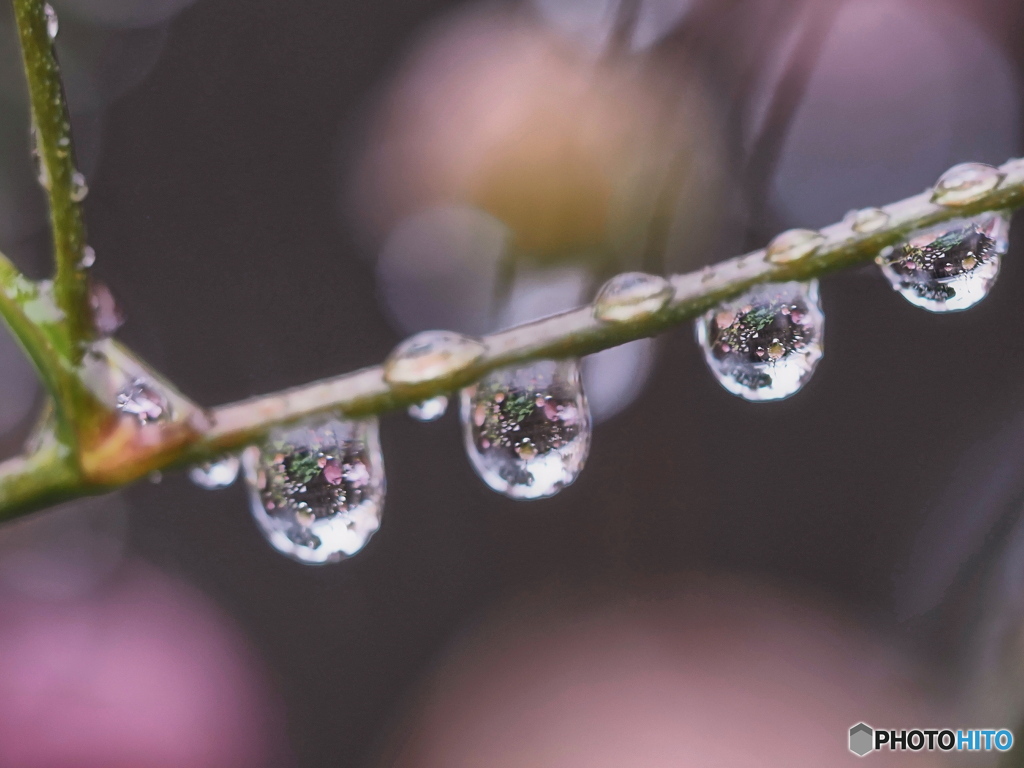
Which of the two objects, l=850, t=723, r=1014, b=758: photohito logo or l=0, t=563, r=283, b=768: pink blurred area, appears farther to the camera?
l=0, t=563, r=283, b=768: pink blurred area

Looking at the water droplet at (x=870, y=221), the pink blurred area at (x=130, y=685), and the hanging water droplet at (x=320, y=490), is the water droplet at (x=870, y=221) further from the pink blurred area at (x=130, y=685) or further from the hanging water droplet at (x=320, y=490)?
the pink blurred area at (x=130, y=685)

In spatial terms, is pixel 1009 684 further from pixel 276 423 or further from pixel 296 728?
pixel 296 728

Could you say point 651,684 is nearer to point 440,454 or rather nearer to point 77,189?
point 440,454

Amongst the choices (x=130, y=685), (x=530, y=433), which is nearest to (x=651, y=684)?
(x=130, y=685)

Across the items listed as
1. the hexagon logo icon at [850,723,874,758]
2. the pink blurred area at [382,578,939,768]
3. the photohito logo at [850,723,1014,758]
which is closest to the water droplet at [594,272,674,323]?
the photohito logo at [850,723,1014,758]

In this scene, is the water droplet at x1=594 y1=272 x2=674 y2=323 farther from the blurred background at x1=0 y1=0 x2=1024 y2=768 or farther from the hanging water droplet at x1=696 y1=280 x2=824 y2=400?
the blurred background at x1=0 y1=0 x2=1024 y2=768

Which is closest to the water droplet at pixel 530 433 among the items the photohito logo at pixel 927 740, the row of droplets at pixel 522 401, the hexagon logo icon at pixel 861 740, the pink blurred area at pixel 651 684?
the row of droplets at pixel 522 401
